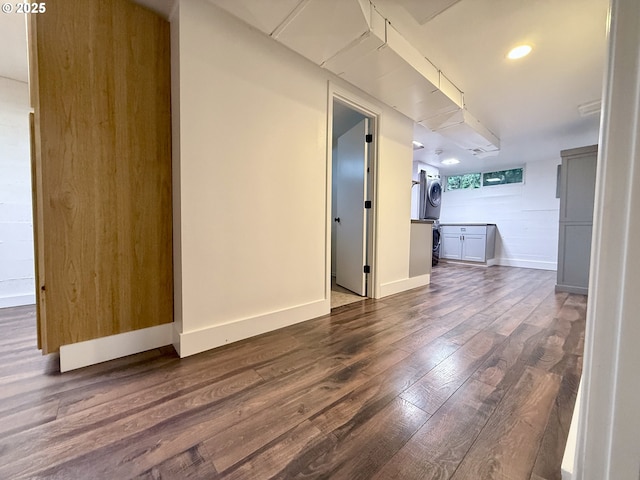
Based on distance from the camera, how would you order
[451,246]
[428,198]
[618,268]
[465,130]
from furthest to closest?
[451,246], [428,198], [465,130], [618,268]

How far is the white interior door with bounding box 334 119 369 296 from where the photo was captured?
9.50 feet

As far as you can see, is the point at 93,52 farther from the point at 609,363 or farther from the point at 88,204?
the point at 609,363

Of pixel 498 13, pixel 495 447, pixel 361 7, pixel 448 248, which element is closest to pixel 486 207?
pixel 448 248

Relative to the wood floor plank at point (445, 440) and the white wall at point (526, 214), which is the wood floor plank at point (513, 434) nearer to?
the wood floor plank at point (445, 440)

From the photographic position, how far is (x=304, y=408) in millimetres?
1098

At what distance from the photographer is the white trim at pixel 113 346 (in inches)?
54.4

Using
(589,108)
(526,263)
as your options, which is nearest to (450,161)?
(589,108)

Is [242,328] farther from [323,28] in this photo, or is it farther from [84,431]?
[323,28]

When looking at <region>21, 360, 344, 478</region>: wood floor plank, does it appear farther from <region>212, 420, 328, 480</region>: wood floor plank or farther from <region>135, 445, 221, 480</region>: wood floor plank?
<region>212, 420, 328, 480</region>: wood floor plank

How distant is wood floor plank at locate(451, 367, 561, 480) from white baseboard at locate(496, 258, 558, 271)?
5478 mm

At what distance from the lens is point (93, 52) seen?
1.43 meters

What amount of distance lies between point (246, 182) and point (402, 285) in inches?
94.9

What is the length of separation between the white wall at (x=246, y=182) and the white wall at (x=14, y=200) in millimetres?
2132

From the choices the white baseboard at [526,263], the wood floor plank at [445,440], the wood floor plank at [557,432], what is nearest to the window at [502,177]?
the white baseboard at [526,263]
